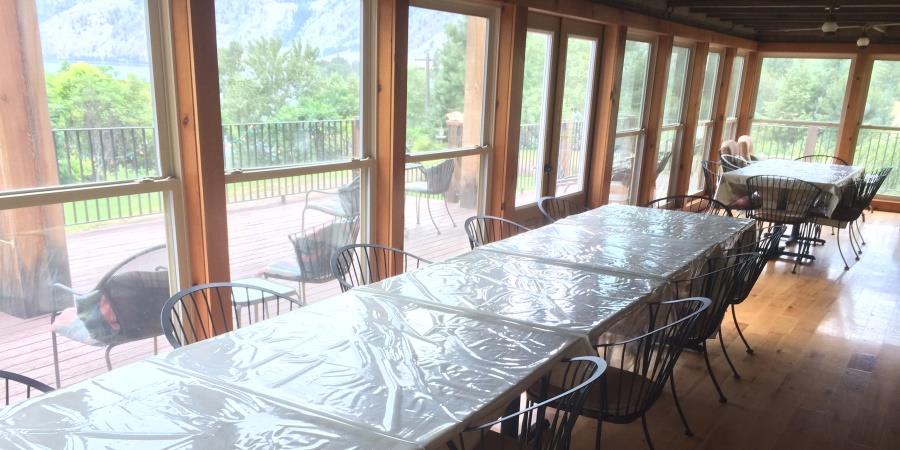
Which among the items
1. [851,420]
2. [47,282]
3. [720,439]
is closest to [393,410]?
[47,282]

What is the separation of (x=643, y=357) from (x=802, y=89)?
7.78 metres

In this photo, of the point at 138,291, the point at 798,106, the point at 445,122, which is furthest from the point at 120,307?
the point at 798,106

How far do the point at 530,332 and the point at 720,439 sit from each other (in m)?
1.35

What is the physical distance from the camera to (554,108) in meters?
4.69

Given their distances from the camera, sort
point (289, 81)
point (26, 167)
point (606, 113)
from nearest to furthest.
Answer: point (26, 167) → point (289, 81) → point (606, 113)

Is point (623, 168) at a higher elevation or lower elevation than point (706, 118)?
lower

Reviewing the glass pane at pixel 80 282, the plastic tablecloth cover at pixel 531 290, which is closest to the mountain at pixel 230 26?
the glass pane at pixel 80 282

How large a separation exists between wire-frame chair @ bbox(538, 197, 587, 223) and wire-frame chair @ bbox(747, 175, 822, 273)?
4.92 ft

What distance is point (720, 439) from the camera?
107 inches

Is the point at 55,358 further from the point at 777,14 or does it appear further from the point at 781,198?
the point at 777,14

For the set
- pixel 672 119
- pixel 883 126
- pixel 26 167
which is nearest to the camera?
pixel 26 167

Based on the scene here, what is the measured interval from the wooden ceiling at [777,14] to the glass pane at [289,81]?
2483 mm

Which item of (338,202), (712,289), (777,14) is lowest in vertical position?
(712,289)

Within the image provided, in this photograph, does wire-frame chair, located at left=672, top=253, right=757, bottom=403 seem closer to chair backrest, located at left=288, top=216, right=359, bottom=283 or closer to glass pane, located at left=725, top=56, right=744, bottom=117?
chair backrest, located at left=288, top=216, right=359, bottom=283
